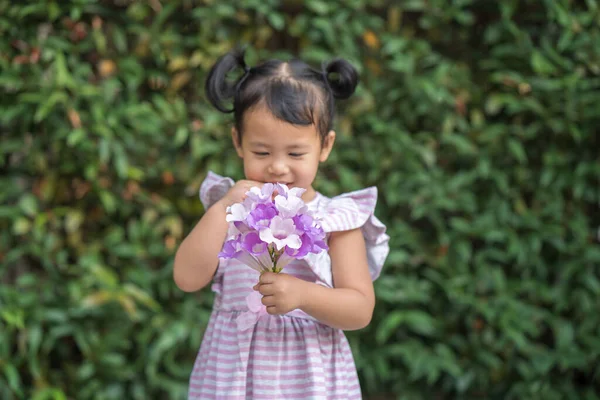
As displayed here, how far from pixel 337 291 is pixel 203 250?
0.97 feet

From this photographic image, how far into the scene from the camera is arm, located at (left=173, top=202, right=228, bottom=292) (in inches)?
62.8

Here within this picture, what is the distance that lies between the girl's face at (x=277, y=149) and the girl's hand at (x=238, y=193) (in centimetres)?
2

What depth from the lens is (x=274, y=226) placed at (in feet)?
4.52

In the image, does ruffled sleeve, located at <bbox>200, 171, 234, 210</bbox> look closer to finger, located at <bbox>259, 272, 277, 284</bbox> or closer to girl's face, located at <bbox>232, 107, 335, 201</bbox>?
girl's face, located at <bbox>232, 107, 335, 201</bbox>

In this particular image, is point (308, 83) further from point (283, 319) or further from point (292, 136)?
point (283, 319)

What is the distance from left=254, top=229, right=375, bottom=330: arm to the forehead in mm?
233

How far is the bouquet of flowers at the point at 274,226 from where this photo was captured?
137 cm

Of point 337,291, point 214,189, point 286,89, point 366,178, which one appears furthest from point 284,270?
point 366,178

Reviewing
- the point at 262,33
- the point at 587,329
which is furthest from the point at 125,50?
the point at 587,329

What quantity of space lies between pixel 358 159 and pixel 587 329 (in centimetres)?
120

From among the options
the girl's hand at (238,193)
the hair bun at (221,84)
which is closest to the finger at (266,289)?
the girl's hand at (238,193)

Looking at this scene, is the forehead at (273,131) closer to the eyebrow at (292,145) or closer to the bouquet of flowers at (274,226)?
the eyebrow at (292,145)

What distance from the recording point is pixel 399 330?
129 inches

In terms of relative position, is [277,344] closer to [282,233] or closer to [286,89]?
[282,233]
